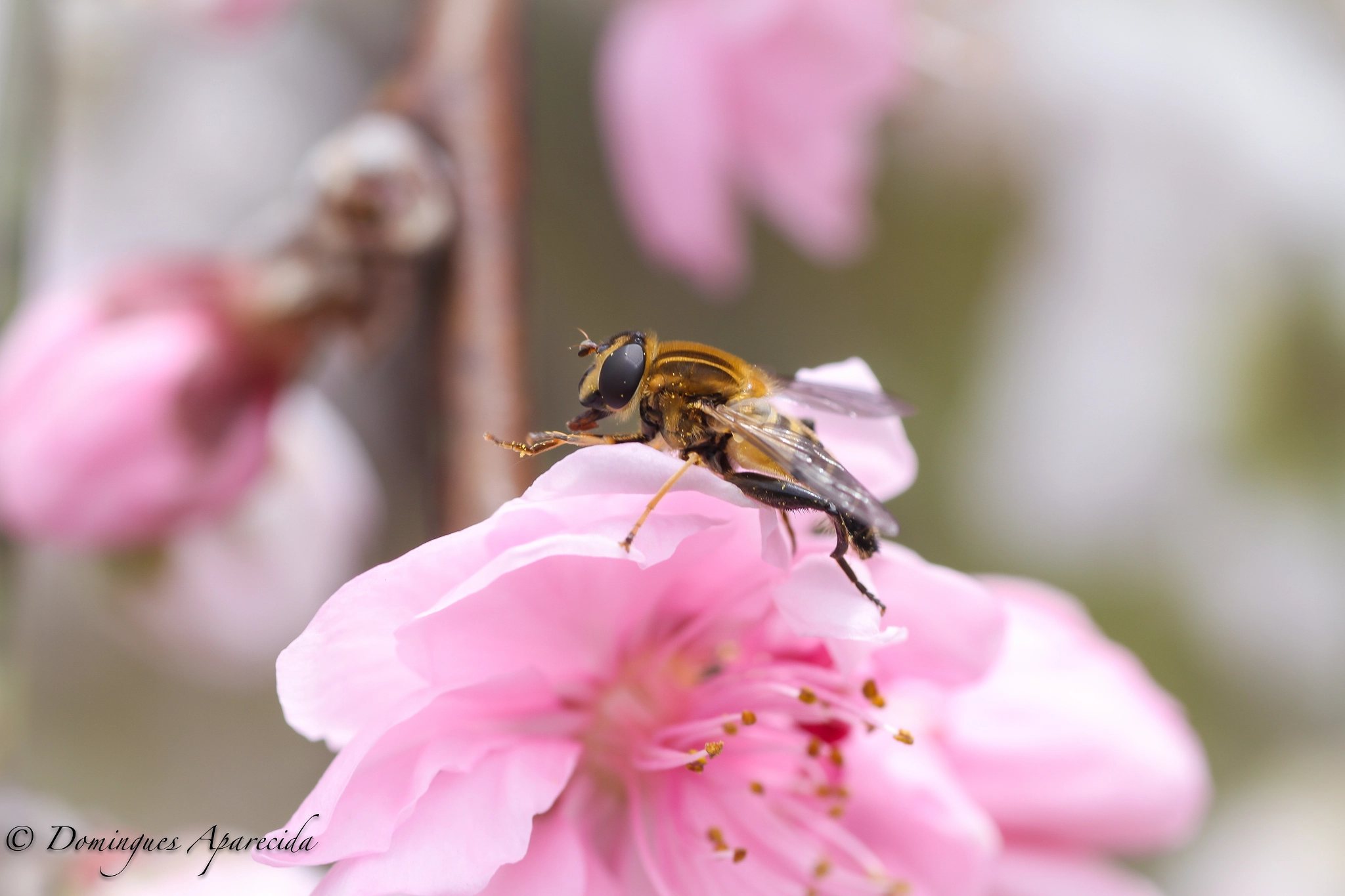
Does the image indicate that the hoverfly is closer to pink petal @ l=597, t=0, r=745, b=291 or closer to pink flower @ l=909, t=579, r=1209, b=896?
pink flower @ l=909, t=579, r=1209, b=896

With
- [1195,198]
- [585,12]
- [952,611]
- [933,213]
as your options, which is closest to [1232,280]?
[1195,198]

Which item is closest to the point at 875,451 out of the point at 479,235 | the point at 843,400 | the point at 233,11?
the point at 843,400

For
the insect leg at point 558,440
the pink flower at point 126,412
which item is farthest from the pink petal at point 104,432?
the insect leg at point 558,440

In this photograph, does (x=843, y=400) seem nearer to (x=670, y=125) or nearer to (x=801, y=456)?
(x=801, y=456)

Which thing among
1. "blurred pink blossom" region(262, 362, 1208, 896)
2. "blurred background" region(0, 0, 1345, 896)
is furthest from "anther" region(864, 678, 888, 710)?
"blurred background" region(0, 0, 1345, 896)

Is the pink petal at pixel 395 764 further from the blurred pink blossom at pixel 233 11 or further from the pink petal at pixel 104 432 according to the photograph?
the blurred pink blossom at pixel 233 11

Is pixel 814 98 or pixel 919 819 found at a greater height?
pixel 814 98
